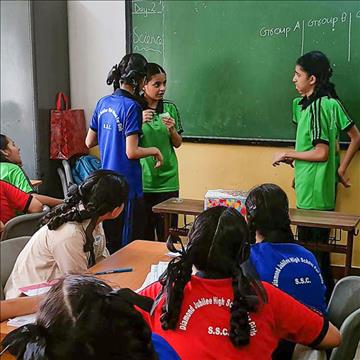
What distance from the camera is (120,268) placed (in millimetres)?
2229

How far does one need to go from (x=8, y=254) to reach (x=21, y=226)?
535 mm

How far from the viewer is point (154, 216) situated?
364cm

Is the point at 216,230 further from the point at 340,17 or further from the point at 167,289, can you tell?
the point at 340,17

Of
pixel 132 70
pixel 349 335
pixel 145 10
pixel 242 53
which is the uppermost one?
pixel 145 10

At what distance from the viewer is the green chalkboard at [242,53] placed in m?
3.69

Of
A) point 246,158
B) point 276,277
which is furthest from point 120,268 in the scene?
point 246,158

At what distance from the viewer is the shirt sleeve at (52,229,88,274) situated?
2.11m

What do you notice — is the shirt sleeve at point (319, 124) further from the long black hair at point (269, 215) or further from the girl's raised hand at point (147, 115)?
the long black hair at point (269, 215)

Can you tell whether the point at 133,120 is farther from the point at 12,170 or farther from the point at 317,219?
the point at 317,219

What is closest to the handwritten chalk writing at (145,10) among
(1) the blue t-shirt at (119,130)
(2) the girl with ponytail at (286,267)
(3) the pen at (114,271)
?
(1) the blue t-shirt at (119,130)

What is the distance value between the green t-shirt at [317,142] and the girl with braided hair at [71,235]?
1.44 m

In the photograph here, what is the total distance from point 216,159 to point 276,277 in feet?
8.30

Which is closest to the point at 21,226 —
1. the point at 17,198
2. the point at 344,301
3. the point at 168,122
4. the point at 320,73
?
the point at 17,198

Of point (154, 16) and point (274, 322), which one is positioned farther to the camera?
point (154, 16)
